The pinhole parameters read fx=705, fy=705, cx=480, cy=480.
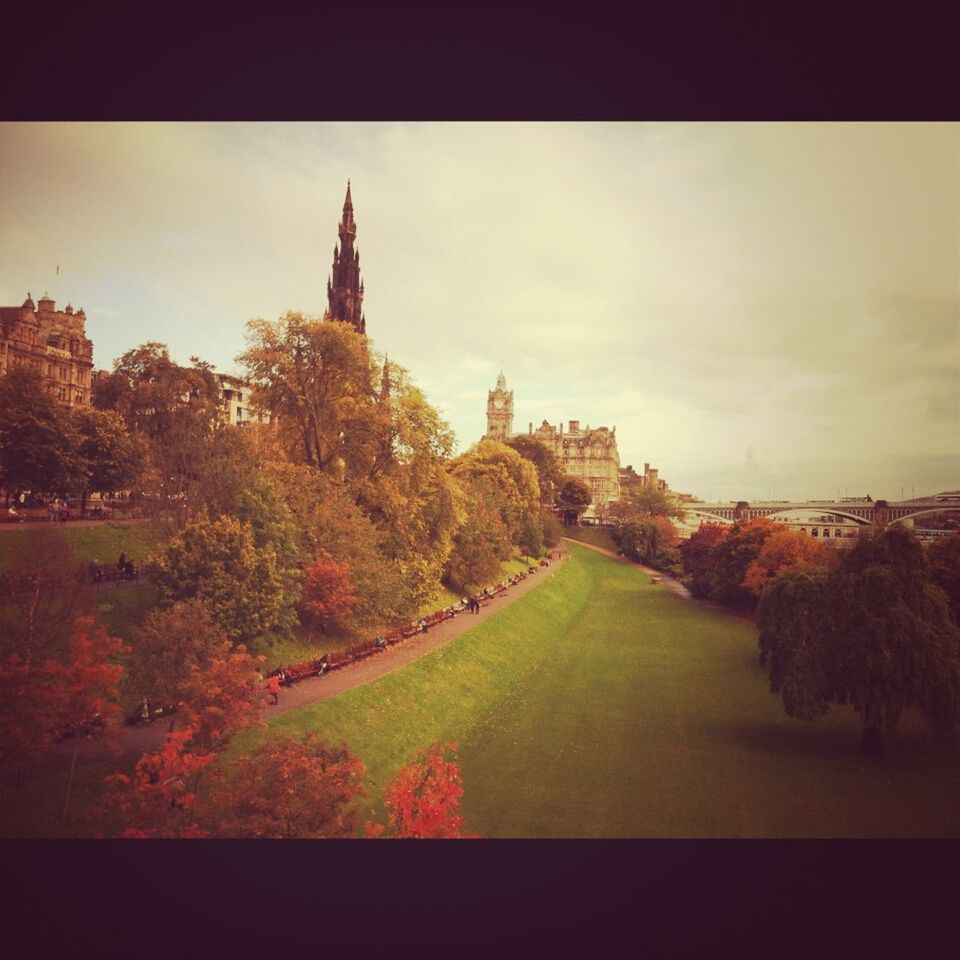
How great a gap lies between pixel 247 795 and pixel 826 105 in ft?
28.4

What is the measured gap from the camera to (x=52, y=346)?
27.6 feet

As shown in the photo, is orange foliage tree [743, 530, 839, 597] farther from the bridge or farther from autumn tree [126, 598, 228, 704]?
autumn tree [126, 598, 228, 704]

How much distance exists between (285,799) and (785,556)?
23.9ft

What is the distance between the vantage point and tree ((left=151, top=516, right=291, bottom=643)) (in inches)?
323

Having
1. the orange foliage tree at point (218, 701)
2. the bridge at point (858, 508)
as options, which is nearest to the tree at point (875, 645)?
the bridge at point (858, 508)

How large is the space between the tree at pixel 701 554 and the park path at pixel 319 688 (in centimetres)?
378

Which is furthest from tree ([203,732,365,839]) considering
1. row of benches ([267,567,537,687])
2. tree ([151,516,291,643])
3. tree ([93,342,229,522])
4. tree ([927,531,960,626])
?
tree ([927,531,960,626])

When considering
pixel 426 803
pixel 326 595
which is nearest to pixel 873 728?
pixel 426 803

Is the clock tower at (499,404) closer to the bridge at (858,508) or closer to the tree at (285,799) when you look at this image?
the bridge at (858,508)

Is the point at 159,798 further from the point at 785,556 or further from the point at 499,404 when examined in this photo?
the point at 785,556

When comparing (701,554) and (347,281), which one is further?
(701,554)

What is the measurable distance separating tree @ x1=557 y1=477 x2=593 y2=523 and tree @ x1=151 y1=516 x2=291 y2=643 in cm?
1635

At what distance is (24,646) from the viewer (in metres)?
7.20

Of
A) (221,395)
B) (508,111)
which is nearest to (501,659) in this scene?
(221,395)
